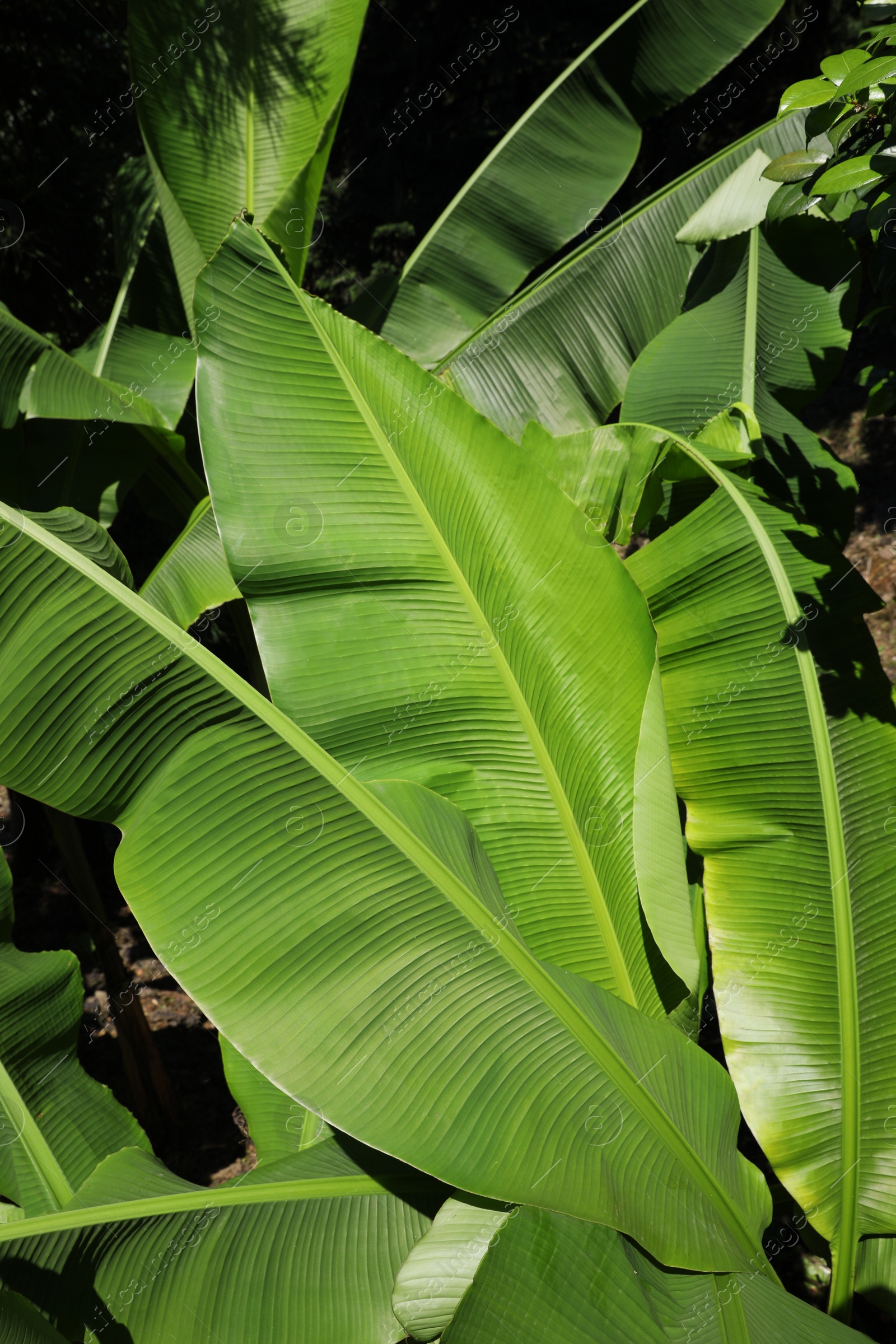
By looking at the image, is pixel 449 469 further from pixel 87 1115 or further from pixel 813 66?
pixel 813 66

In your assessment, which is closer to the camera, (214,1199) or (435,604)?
(214,1199)

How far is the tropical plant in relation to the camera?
131 cm

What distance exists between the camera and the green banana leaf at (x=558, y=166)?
2.78 metres

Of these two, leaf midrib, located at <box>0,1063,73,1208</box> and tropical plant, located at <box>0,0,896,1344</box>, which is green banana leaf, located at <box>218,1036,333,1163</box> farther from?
leaf midrib, located at <box>0,1063,73,1208</box>

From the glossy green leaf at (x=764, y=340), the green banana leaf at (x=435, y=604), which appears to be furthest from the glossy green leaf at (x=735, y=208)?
the green banana leaf at (x=435, y=604)

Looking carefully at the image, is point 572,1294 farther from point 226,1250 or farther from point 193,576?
point 193,576

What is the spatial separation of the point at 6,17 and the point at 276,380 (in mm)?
3933

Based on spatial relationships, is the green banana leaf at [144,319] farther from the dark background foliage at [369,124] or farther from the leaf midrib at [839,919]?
the leaf midrib at [839,919]

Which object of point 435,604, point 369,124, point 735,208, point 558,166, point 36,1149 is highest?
point 369,124

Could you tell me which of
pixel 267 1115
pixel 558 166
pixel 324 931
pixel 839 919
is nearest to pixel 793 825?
pixel 839 919

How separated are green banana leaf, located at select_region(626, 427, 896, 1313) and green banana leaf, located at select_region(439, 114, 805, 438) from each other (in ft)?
3.36

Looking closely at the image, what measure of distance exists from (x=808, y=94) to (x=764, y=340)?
88cm

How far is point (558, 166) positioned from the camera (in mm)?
2963

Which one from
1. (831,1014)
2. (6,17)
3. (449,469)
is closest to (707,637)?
(449,469)
